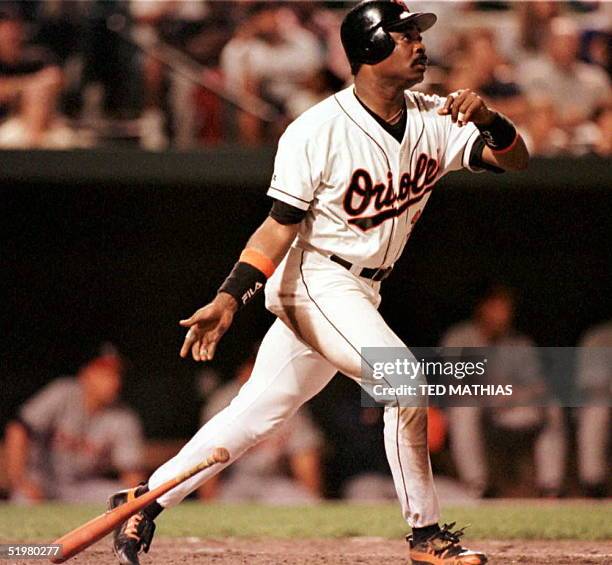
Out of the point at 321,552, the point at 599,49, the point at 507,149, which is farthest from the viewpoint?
the point at 599,49

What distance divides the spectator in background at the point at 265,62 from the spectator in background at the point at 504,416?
188 cm

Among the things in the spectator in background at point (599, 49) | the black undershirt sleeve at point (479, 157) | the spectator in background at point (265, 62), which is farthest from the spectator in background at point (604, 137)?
the black undershirt sleeve at point (479, 157)

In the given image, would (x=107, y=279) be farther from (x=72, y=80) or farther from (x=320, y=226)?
(x=320, y=226)

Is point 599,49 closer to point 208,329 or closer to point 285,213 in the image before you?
point 285,213

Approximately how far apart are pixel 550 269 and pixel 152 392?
3.12m

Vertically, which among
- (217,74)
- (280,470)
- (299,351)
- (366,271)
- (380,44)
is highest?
(217,74)

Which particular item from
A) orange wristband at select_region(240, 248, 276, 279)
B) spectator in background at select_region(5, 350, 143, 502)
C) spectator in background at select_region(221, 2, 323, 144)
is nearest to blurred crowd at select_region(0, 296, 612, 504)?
spectator in background at select_region(5, 350, 143, 502)

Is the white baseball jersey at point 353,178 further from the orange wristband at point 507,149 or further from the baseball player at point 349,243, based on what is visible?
the orange wristband at point 507,149

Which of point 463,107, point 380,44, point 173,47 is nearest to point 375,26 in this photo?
point 380,44

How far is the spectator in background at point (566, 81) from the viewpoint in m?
7.72

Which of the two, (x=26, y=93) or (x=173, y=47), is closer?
(x=26, y=93)

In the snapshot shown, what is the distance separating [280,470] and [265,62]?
9.02 ft

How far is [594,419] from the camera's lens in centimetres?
752

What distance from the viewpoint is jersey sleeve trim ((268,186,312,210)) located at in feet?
12.1
